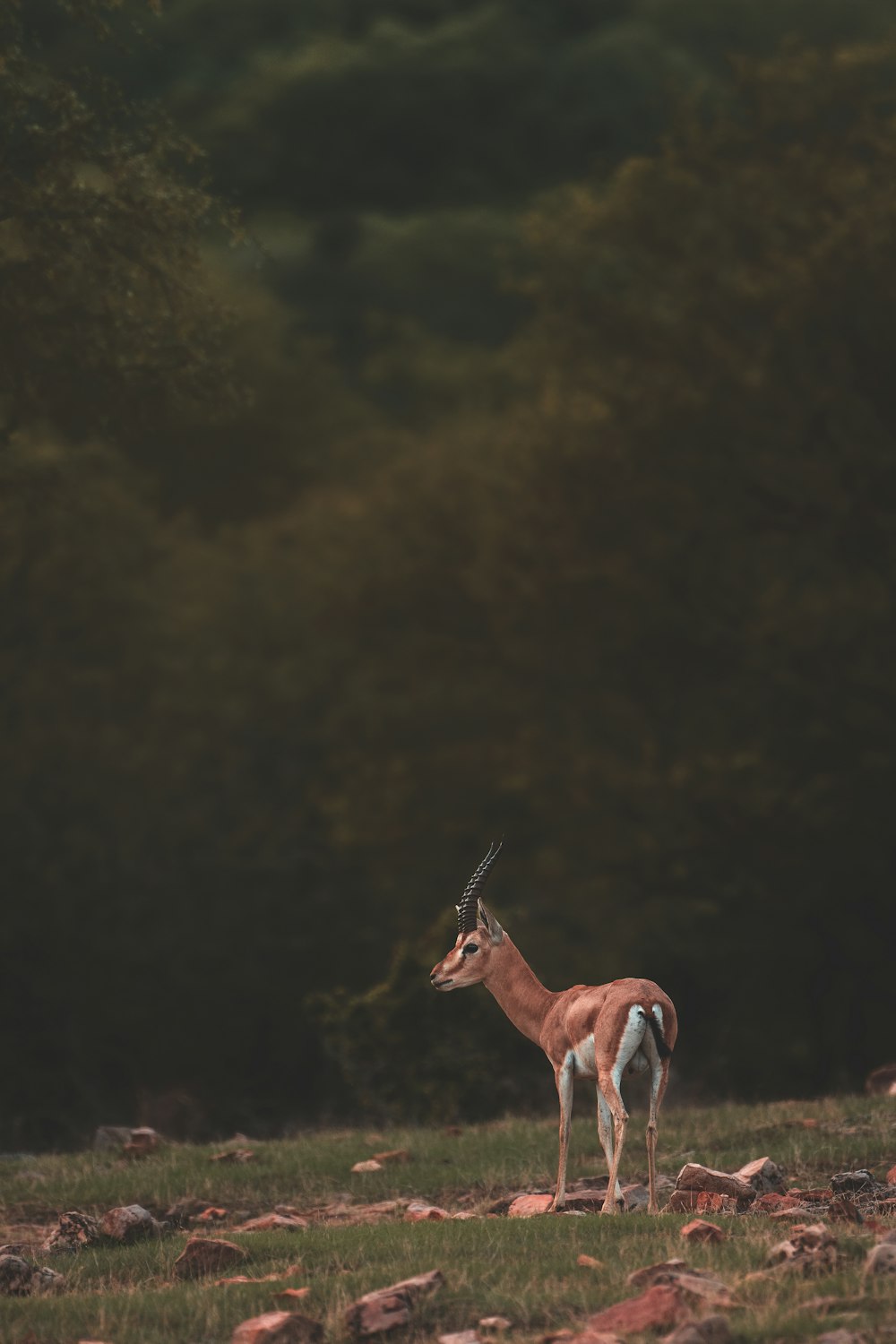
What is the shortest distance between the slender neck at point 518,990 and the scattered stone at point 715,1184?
136cm

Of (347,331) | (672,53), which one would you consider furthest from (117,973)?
(672,53)

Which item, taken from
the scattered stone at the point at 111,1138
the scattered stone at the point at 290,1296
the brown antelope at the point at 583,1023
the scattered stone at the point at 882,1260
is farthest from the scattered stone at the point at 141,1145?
the scattered stone at the point at 882,1260

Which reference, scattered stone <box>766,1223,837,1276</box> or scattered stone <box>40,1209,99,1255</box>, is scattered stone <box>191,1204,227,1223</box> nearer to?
scattered stone <box>40,1209,99,1255</box>

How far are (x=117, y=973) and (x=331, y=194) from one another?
147 feet

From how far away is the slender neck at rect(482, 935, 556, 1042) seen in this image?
38.9 ft

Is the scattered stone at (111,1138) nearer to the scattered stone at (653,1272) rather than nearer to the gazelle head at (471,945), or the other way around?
the gazelle head at (471,945)

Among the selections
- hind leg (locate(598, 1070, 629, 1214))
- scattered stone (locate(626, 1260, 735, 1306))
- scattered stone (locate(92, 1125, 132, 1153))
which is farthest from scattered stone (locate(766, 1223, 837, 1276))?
scattered stone (locate(92, 1125, 132, 1153))

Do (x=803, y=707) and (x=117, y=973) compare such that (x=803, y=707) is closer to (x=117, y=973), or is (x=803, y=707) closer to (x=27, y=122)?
(x=117, y=973)

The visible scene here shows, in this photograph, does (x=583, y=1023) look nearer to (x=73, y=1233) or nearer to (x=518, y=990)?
(x=518, y=990)

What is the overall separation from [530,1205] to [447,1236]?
63.6 inches

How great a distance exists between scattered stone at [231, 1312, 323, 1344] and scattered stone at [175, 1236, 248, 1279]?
194 centimetres

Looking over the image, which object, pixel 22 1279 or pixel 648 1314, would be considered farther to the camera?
pixel 22 1279

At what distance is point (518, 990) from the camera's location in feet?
39.0

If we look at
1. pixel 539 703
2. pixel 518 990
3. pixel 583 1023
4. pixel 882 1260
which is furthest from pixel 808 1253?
pixel 539 703
